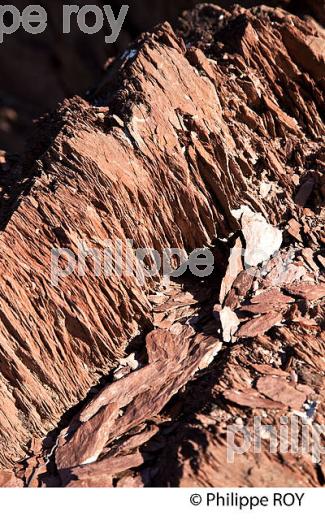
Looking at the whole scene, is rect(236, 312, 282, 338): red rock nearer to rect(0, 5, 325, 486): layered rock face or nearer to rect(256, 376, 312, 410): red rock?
rect(0, 5, 325, 486): layered rock face

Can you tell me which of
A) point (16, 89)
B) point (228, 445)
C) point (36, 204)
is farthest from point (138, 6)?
point (228, 445)

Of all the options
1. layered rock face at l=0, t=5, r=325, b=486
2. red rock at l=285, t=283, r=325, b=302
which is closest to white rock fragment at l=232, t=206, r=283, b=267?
layered rock face at l=0, t=5, r=325, b=486

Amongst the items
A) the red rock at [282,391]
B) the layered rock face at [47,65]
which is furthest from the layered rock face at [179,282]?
the layered rock face at [47,65]

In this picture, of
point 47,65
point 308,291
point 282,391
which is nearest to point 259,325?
point 308,291

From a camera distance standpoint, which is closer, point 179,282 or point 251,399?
point 251,399

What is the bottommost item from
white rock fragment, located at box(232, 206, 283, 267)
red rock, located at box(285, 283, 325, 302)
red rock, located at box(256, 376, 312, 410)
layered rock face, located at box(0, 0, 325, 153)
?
red rock, located at box(256, 376, 312, 410)

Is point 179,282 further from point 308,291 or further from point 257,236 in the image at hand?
point 308,291
